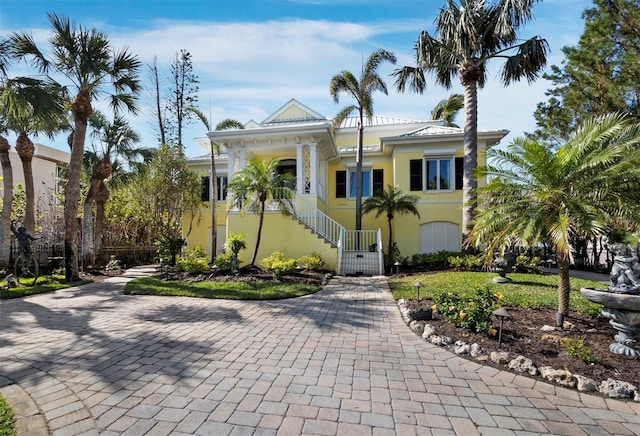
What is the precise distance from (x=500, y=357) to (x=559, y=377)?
2.03 feet

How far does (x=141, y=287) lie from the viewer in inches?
362

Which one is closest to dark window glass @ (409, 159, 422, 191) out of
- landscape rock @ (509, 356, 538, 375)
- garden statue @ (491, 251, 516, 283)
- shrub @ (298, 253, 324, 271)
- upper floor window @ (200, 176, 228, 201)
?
garden statue @ (491, 251, 516, 283)

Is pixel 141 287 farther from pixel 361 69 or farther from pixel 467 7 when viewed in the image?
pixel 467 7

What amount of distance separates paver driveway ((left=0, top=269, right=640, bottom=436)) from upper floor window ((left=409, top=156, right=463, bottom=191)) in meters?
10.7

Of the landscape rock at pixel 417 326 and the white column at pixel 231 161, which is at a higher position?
the white column at pixel 231 161

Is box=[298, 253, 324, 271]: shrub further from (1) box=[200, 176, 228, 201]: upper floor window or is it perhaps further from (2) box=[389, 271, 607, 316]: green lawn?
(1) box=[200, 176, 228, 201]: upper floor window

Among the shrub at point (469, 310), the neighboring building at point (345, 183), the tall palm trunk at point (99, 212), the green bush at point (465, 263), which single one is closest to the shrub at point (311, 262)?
the neighboring building at point (345, 183)

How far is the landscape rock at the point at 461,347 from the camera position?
4320 millimetres

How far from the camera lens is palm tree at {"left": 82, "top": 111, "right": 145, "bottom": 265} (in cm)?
1383

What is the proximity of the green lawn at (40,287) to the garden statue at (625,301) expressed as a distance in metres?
12.7

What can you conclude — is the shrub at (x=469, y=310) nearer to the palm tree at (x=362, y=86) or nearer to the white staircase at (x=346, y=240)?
the white staircase at (x=346, y=240)

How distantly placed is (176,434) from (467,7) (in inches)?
585

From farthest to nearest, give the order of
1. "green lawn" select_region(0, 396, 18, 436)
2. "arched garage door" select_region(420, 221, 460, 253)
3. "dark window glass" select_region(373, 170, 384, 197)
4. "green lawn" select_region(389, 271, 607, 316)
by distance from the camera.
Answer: "dark window glass" select_region(373, 170, 384, 197), "arched garage door" select_region(420, 221, 460, 253), "green lawn" select_region(389, 271, 607, 316), "green lawn" select_region(0, 396, 18, 436)

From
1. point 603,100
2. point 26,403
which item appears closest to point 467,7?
point 603,100
